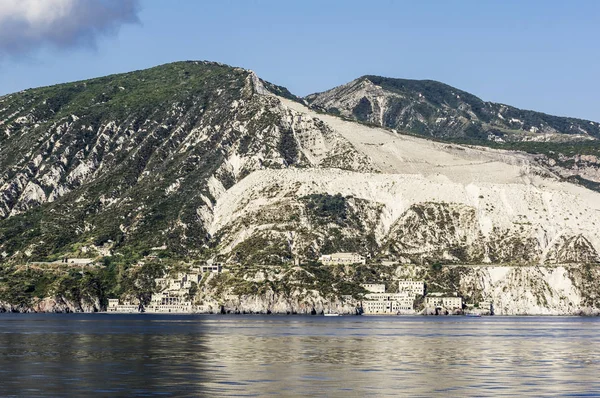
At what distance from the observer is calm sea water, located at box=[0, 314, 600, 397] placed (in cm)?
9544

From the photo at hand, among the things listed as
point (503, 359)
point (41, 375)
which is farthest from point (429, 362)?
point (41, 375)

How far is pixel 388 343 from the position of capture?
164125 millimetres

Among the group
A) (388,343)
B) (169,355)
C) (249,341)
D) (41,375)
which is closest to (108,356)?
(169,355)

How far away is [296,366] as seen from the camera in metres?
118

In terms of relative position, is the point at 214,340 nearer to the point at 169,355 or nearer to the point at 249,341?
the point at 249,341

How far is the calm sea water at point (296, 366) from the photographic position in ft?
313

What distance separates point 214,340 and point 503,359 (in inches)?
2105

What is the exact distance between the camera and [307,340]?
170875 mm

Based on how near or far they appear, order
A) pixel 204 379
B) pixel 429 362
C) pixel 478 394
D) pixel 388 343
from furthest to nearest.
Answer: pixel 388 343 < pixel 429 362 < pixel 204 379 < pixel 478 394

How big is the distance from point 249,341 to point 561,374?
215ft

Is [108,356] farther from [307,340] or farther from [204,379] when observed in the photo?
[307,340]

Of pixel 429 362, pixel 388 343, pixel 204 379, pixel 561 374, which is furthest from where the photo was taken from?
pixel 388 343

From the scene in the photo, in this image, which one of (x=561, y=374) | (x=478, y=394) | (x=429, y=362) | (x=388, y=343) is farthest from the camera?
(x=388, y=343)

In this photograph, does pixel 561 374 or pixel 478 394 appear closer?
pixel 478 394
